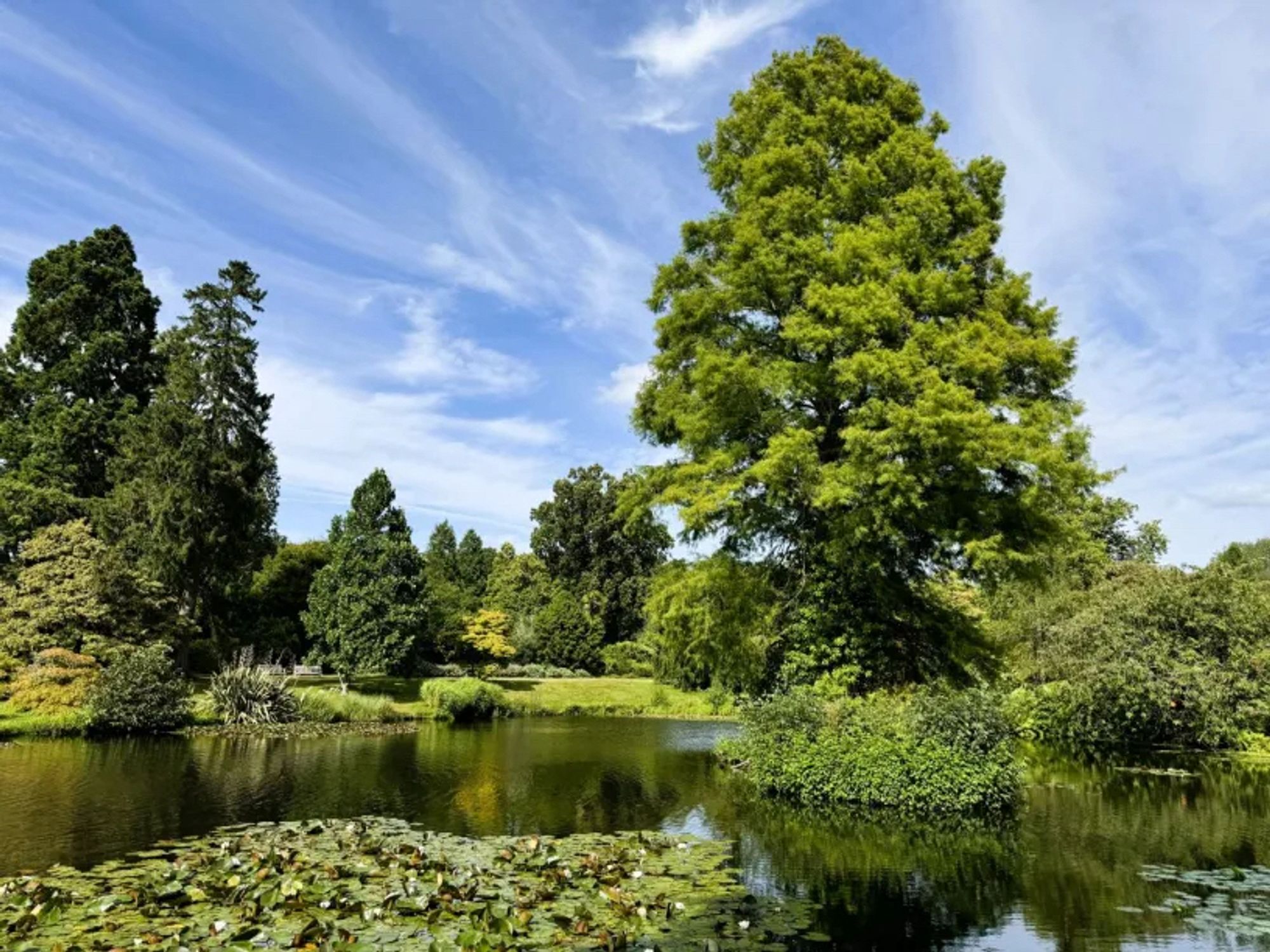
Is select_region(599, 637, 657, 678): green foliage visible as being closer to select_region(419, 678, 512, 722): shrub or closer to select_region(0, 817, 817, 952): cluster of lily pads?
select_region(419, 678, 512, 722): shrub

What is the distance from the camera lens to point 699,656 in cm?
1848

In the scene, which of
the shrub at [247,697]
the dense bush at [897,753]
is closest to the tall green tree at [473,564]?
the shrub at [247,697]

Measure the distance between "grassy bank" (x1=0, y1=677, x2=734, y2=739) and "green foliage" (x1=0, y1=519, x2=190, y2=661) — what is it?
2242 mm

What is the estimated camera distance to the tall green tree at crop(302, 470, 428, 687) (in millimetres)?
33125

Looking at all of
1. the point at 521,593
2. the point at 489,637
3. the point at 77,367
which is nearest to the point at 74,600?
the point at 77,367

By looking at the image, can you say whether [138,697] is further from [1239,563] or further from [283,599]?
[1239,563]

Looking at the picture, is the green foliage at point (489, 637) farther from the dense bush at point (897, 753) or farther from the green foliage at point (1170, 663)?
the dense bush at point (897, 753)

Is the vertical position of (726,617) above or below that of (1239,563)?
below

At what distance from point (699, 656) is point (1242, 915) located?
1146 centimetres

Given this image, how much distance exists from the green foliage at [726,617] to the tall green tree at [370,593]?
1846 cm

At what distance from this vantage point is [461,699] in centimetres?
3269

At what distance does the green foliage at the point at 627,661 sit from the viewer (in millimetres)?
50906

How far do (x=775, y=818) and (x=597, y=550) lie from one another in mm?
51627

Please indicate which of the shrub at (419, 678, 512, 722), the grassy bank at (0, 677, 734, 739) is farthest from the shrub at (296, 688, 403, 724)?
the shrub at (419, 678, 512, 722)
